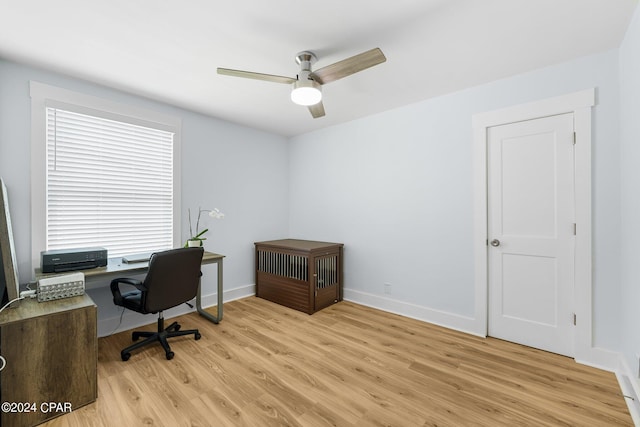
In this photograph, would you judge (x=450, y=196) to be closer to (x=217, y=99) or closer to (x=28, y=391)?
(x=217, y=99)

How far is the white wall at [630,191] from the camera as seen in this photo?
167 cm

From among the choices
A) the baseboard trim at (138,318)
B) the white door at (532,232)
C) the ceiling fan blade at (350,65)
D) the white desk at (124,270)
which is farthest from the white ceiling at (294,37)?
the baseboard trim at (138,318)

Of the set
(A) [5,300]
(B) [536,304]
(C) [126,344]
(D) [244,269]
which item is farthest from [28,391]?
(B) [536,304]

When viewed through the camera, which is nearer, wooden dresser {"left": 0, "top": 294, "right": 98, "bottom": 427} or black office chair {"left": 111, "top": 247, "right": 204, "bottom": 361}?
wooden dresser {"left": 0, "top": 294, "right": 98, "bottom": 427}

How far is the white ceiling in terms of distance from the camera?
161cm

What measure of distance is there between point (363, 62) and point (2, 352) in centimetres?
273

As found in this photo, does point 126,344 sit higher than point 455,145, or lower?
lower

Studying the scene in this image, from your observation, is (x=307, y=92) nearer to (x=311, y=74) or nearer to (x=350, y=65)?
(x=311, y=74)

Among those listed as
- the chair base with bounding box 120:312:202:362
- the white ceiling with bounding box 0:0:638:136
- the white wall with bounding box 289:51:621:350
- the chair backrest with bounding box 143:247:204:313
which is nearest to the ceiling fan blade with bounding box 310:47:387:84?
the white ceiling with bounding box 0:0:638:136

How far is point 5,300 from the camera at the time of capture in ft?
6.05

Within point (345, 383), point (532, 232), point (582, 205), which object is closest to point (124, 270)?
point (345, 383)

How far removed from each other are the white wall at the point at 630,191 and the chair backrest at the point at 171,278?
3.18m

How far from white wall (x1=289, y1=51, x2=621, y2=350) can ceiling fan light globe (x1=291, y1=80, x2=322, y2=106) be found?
4.96 ft

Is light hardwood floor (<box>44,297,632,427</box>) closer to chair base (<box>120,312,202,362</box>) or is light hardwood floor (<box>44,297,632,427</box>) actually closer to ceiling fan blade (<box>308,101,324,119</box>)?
chair base (<box>120,312,202,362</box>)
